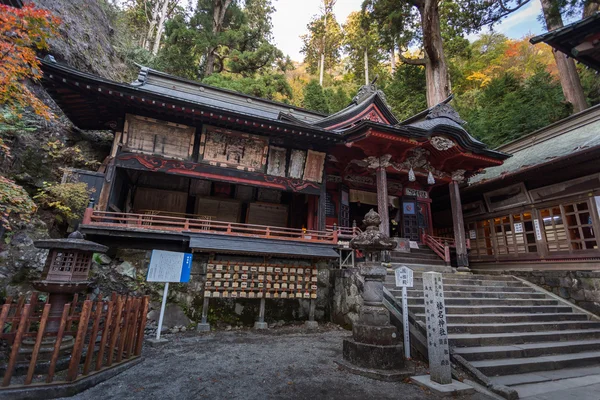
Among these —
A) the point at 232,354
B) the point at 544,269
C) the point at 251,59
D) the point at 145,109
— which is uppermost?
the point at 251,59

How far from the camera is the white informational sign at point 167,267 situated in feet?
22.2

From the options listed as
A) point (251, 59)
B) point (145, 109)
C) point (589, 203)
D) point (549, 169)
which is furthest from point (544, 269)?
point (251, 59)

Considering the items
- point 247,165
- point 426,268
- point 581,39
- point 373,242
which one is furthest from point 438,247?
point 581,39

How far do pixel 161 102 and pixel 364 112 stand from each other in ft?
30.7

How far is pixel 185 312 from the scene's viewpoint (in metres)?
7.89

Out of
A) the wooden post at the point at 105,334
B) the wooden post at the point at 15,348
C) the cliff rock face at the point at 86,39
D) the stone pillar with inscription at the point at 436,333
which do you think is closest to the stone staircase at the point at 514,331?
the stone pillar with inscription at the point at 436,333

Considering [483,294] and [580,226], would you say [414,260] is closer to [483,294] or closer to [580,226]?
[483,294]

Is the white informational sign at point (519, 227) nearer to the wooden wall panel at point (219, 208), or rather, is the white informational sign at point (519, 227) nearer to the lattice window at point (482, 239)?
the lattice window at point (482, 239)

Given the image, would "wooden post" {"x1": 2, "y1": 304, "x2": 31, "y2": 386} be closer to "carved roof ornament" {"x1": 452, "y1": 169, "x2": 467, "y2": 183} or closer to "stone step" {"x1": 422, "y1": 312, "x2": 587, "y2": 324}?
"stone step" {"x1": 422, "y1": 312, "x2": 587, "y2": 324}

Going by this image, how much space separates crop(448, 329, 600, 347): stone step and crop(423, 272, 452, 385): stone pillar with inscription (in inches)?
47.4

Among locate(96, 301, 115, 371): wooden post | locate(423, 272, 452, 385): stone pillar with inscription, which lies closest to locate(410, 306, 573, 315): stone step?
locate(423, 272, 452, 385): stone pillar with inscription

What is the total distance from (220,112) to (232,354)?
6.89 meters

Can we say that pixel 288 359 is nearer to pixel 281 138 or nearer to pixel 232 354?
pixel 232 354

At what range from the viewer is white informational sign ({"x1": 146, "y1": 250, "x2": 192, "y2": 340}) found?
22.1 feet
